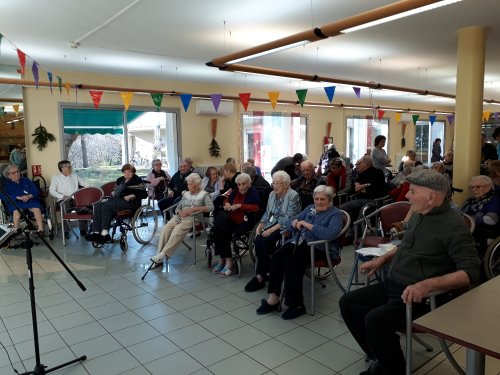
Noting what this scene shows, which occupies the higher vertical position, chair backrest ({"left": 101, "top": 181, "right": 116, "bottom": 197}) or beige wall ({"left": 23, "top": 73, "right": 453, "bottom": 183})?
beige wall ({"left": 23, "top": 73, "right": 453, "bottom": 183})

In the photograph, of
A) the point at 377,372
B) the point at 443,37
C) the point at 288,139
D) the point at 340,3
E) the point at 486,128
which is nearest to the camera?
the point at 377,372

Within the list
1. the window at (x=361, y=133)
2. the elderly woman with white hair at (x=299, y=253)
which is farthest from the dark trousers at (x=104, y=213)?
the window at (x=361, y=133)

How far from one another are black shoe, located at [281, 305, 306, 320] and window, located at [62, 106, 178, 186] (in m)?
5.52

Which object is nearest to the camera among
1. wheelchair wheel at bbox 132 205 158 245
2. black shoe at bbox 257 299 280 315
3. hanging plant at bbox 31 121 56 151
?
black shoe at bbox 257 299 280 315

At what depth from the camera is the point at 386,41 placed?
532 cm

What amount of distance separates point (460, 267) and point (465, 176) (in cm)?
335

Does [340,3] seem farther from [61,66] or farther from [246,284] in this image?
[61,66]

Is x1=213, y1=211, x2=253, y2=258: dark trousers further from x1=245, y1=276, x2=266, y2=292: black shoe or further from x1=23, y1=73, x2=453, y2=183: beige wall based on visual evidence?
x1=23, y1=73, x2=453, y2=183: beige wall

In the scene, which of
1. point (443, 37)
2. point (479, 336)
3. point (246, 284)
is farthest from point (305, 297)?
point (443, 37)

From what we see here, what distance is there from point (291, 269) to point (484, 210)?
6.37 feet

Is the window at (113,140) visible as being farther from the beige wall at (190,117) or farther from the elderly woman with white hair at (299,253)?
the elderly woman with white hair at (299,253)

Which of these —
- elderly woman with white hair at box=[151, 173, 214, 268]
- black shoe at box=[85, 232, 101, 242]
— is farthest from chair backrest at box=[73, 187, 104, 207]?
elderly woman with white hair at box=[151, 173, 214, 268]

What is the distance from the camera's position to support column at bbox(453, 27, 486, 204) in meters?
4.70

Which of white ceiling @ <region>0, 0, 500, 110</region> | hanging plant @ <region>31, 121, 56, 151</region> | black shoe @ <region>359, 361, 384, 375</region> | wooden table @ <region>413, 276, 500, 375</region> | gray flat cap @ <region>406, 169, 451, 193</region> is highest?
white ceiling @ <region>0, 0, 500, 110</region>
